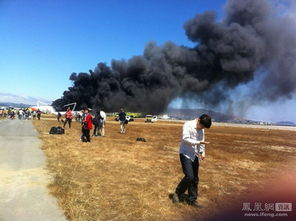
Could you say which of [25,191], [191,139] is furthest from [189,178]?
[25,191]

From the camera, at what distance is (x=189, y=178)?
509 centimetres

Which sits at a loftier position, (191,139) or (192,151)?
(191,139)

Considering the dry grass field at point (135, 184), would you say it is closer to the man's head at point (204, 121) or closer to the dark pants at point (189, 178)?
the dark pants at point (189, 178)

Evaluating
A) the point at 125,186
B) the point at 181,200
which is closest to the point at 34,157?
the point at 125,186

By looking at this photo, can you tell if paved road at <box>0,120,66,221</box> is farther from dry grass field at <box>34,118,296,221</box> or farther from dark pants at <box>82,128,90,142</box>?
dark pants at <box>82,128,90,142</box>

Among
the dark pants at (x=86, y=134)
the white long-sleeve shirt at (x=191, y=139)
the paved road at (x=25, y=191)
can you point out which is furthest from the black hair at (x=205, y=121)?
the dark pants at (x=86, y=134)

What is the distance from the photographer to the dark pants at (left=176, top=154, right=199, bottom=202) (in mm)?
5098

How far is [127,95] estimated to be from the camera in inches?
2331

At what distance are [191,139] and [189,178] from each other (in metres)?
0.68

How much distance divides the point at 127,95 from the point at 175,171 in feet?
169

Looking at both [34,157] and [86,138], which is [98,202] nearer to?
[34,157]

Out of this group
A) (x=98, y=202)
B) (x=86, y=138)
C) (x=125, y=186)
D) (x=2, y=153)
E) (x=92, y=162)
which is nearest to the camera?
(x=98, y=202)

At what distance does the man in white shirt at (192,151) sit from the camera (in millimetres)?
5016

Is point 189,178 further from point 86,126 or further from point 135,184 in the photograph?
point 86,126
